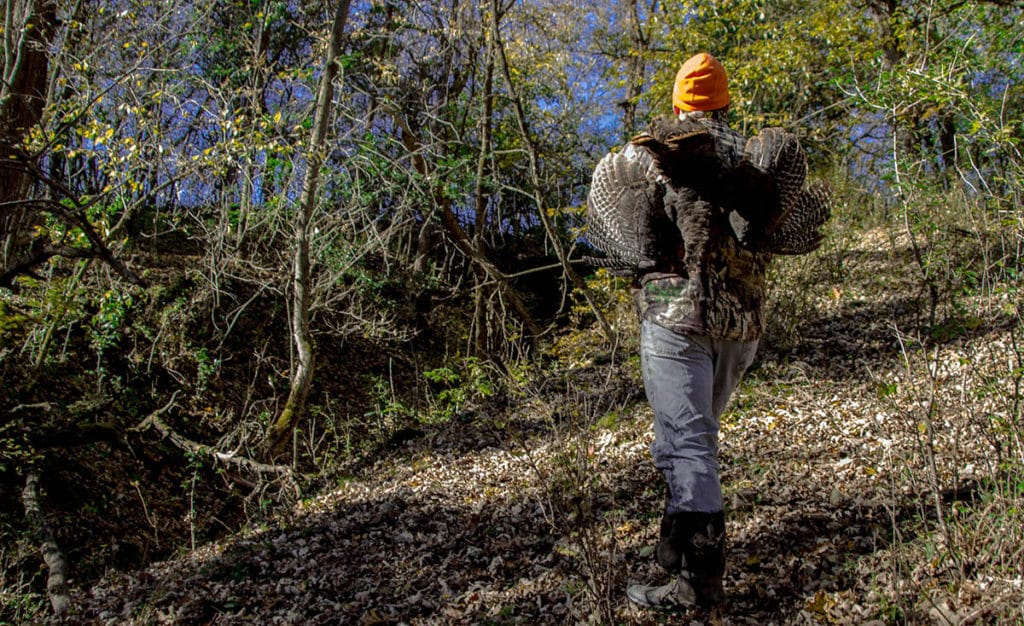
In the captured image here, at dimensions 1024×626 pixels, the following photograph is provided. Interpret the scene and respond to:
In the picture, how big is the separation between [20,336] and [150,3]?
3977 mm

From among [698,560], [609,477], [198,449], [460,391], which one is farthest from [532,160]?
[698,560]

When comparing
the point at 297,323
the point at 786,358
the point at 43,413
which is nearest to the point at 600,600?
the point at 786,358

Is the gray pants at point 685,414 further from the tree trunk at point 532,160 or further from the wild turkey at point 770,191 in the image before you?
the tree trunk at point 532,160

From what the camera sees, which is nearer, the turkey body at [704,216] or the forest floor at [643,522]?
the turkey body at [704,216]

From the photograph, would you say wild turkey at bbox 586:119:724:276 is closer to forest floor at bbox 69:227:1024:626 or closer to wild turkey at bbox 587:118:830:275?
wild turkey at bbox 587:118:830:275

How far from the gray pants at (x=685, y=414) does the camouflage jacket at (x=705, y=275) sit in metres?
0.07

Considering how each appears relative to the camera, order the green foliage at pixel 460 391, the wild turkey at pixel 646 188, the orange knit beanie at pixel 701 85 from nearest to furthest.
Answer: the wild turkey at pixel 646 188 < the orange knit beanie at pixel 701 85 < the green foliage at pixel 460 391

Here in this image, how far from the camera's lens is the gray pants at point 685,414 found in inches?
101

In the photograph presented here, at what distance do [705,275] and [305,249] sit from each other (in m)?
4.81

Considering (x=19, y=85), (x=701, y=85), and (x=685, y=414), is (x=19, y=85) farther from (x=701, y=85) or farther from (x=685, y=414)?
(x=685, y=414)

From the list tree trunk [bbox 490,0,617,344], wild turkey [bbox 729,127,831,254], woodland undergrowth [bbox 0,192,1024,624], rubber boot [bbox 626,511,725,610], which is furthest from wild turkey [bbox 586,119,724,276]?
tree trunk [bbox 490,0,617,344]

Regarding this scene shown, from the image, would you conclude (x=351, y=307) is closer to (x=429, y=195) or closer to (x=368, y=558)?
(x=429, y=195)

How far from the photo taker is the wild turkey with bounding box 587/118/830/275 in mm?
2555

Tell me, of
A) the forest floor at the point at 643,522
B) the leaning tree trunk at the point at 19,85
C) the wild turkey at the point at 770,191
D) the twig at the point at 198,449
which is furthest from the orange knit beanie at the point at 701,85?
the leaning tree trunk at the point at 19,85
